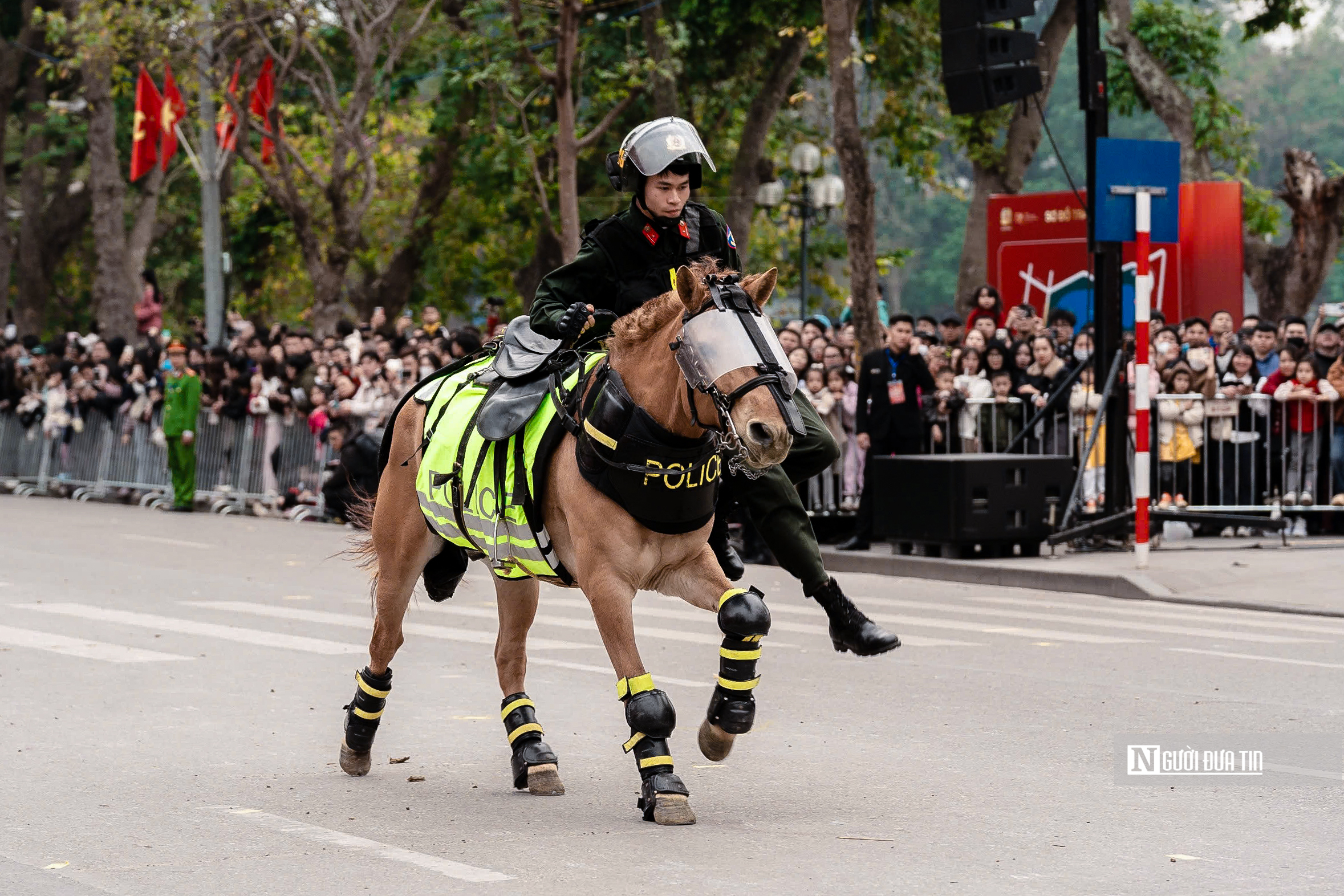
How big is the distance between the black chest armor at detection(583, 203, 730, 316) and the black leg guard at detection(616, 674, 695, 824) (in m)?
1.54

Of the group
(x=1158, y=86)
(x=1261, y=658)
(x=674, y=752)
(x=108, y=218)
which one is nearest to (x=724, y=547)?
(x=674, y=752)

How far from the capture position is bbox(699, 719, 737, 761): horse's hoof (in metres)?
6.46

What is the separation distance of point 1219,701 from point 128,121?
118 ft

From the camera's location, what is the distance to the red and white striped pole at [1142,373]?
47.3 feet

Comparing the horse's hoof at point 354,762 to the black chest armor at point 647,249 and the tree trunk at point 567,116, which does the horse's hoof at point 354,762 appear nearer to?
the black chest armor at point 647,249

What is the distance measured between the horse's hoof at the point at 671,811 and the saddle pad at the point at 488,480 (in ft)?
3.08

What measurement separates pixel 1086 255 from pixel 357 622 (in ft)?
46.2

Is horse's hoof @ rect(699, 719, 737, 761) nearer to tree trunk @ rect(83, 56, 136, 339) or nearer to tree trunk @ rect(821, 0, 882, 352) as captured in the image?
tree trunk @ rect(821, 0, 882, 352)

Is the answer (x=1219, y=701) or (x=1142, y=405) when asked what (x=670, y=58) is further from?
(x=1219, y=701)

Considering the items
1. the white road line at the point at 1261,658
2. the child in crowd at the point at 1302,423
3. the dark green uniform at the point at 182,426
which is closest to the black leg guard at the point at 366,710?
the white road line at the point at 1261,658

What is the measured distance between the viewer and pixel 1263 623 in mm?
12453

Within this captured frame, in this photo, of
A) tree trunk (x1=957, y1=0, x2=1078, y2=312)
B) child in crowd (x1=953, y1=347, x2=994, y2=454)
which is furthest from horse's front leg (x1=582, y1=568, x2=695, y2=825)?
tree trunk (x1=957, y1=0, x2=1078, y2=312)

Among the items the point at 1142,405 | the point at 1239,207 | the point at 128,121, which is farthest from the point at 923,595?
the point at 128,121

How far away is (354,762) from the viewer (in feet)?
23.9
